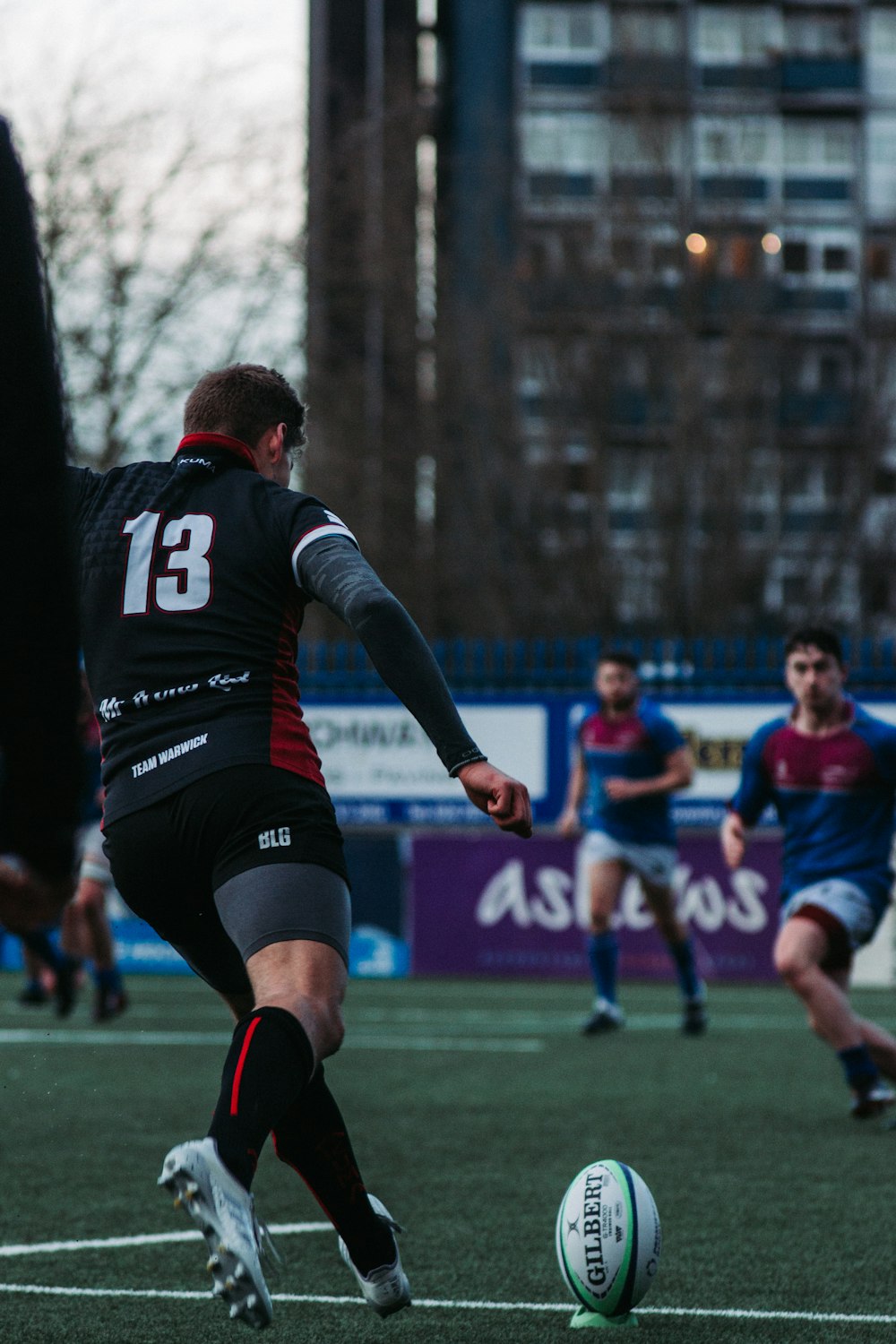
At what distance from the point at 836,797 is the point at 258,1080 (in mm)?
4986

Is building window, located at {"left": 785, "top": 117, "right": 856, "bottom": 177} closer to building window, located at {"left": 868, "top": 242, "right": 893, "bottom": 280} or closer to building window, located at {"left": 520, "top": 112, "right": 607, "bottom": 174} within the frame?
building window, located at {"left": 520, "top": 112, "right": 607, "bottom": 174}

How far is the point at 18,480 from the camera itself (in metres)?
1.84

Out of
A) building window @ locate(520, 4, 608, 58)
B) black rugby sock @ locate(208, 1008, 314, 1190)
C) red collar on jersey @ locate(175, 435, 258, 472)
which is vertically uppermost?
building window @ locate(520, 4, 608, 58)

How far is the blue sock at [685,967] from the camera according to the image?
1162cm

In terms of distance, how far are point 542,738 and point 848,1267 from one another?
417 inches

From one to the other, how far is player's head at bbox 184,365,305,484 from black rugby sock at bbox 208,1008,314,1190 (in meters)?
1.16

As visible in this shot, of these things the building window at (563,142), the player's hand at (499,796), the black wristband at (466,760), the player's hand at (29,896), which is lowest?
the player's hand at (499,796)

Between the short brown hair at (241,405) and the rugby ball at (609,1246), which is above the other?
the short brown hair at (241,405)

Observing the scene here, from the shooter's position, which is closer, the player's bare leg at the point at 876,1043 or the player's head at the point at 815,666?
the player's bare leg at the point at 876,1043

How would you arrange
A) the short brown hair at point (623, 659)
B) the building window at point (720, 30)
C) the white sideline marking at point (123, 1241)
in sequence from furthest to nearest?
the building window at point (720, 30) → the short brown hair at point (623, 659) → the white sideline marking at point (123, 1241)

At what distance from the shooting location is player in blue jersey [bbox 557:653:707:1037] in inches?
456

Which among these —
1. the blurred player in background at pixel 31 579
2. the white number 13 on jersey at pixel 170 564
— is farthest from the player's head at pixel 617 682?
the blurred player in background at pixel 31 579

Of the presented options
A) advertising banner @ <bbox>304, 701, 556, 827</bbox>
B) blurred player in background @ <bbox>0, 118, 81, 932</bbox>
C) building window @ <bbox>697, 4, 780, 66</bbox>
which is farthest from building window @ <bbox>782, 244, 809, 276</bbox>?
blurred player in background @ <bbox>0, 118, 81, 932</bbox>

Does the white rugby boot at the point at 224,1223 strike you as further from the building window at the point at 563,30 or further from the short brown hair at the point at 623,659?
the building window at the point at 563,30
